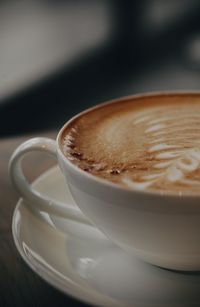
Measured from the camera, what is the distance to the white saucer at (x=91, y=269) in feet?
1.82

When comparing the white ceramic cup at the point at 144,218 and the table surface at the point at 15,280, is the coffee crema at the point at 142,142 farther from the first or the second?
A: the table surface at the point at 15,280

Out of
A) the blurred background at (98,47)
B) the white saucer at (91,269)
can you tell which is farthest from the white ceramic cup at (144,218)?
the blurred background at (98,47)

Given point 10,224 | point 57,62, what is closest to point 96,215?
point 10,224

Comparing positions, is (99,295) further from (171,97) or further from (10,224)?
(171,97)

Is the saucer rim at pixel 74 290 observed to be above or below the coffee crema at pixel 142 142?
below

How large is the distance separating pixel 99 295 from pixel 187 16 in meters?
1.26

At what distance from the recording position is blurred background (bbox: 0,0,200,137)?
4.91ft

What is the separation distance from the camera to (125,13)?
1.66 m

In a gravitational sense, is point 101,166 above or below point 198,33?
above

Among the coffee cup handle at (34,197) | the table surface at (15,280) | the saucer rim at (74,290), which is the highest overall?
the coffee cup handle at (34,197)

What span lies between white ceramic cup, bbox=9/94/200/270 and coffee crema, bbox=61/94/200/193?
24mm

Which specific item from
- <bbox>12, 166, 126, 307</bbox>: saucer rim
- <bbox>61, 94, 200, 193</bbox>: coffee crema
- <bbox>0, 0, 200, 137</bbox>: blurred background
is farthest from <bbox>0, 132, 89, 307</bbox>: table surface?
<bbox>0, 0, 200, 137</bbox>: blurred background

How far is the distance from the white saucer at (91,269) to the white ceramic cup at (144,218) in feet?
0.07

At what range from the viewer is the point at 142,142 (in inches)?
26.9
